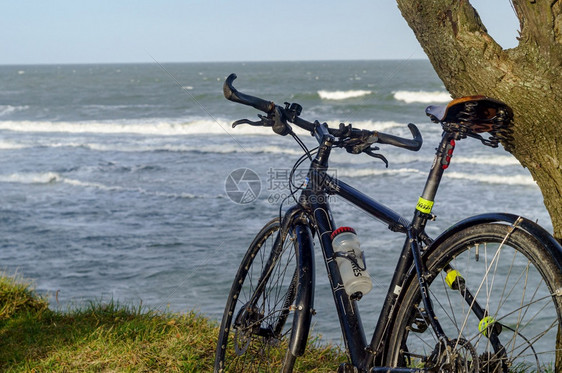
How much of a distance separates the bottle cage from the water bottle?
610 millimetres

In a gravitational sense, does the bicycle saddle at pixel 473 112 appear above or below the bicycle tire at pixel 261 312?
above

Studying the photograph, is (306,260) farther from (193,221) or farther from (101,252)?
(193,221)

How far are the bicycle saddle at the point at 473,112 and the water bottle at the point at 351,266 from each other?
627mm

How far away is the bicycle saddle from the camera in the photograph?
2.21 meters

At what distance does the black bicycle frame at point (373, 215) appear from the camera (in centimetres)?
235

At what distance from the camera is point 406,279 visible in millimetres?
2441

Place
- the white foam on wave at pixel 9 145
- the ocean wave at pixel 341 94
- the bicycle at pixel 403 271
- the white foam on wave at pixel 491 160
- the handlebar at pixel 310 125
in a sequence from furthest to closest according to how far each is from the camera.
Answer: the ocean wave at pixel 341 94, the white foam on wave at pixel 9 145, the white foam on wave at pixel 491 160, the handlebar at pixel 310 125, the bicycle at pixel 403 271

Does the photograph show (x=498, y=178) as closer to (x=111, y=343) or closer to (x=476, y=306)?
(x=111, y=343)

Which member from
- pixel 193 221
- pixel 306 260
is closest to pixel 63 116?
pixel 193 221

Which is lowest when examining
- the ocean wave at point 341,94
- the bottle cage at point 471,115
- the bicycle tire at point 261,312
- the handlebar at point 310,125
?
the bicycle tire at point 261,312

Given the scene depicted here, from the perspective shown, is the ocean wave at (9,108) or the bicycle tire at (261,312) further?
the ocean wave at (9,108)

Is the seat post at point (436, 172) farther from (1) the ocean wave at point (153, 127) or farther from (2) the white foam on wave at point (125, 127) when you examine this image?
(2) the white foam on wave at point (125, 127)

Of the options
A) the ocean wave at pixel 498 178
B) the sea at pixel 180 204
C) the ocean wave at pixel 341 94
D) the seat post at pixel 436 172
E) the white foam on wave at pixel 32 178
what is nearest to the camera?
the seat post at pixel 436 172

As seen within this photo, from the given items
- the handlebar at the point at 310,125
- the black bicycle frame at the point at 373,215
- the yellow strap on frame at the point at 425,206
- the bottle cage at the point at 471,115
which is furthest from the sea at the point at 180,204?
the bottle cage at the point at 471,115
